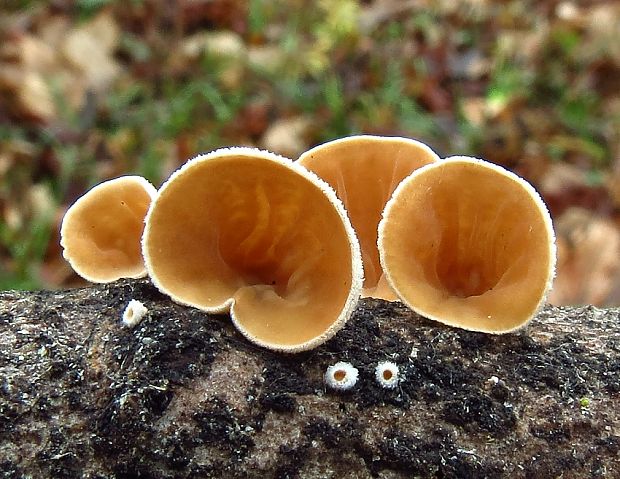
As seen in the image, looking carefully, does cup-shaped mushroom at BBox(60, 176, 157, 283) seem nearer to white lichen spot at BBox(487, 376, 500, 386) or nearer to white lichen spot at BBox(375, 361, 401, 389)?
white lichen spot at BBox(375, 361, 401, 389)

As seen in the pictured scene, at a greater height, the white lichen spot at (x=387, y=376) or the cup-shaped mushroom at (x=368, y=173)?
the cup-shaped mushroom at (x=368, y=173)

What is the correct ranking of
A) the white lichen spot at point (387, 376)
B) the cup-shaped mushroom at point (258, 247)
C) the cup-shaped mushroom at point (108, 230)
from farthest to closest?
1. the cup-shaped mushroom at point (108, 230)
2. the white lichen spot at point (387, 376)
3. the cup-shaped mushroom at point (258, 247)

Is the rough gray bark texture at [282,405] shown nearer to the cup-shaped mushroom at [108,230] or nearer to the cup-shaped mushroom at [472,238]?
the cup-shaped mushroom at [472,238]

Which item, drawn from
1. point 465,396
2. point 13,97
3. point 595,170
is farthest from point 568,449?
point 13,97

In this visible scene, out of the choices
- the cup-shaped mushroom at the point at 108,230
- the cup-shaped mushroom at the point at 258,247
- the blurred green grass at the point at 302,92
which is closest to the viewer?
the cup-shaped mushroom at the point at 258,247

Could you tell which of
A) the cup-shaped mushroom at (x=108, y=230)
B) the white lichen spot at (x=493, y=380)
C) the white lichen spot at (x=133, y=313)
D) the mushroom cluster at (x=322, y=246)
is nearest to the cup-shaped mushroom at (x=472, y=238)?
the mushroom cluster at (x=322, y=246)

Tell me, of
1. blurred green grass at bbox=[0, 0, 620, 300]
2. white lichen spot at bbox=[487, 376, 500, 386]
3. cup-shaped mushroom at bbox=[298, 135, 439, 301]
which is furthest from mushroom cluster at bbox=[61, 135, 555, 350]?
blurred green grass at bbox=[0, 0, 620, 300]

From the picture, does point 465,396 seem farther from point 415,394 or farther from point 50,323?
point 50,323
